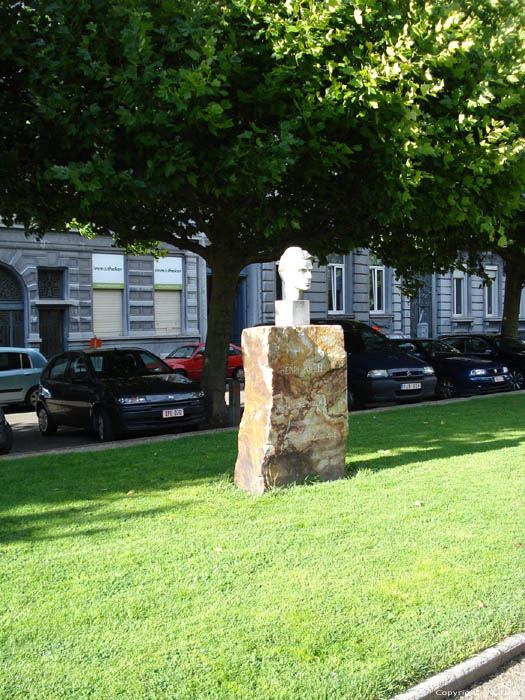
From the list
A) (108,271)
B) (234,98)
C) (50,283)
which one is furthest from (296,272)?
(108,271)

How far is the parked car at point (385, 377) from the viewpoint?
15281 mm

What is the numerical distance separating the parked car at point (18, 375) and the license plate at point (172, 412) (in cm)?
674

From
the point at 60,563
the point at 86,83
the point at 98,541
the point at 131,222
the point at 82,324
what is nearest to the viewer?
the point at 60,563

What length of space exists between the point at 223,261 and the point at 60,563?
342 inches

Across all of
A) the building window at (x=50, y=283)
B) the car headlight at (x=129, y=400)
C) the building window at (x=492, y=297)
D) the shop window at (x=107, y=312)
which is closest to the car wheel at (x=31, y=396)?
the car headlight at (x=129, y=400)

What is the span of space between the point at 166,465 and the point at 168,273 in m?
20.4

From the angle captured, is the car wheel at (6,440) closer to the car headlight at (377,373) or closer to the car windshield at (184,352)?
the car headlight at (377,373)

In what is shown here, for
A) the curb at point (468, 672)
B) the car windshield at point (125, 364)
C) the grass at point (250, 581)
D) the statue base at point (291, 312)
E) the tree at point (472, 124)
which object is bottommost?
the curb at point (468, 672)

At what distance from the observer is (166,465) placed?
8.76m

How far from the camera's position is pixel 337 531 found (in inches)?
229

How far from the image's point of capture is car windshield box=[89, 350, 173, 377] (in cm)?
1306

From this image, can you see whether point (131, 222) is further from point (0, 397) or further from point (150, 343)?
point (150, 343)

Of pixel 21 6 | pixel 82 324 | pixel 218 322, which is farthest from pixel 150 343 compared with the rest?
pixel 21 6

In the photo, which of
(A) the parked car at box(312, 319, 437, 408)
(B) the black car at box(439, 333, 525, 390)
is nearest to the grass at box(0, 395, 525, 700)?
(A) the parked car at box(312, 319, 437, 408)
